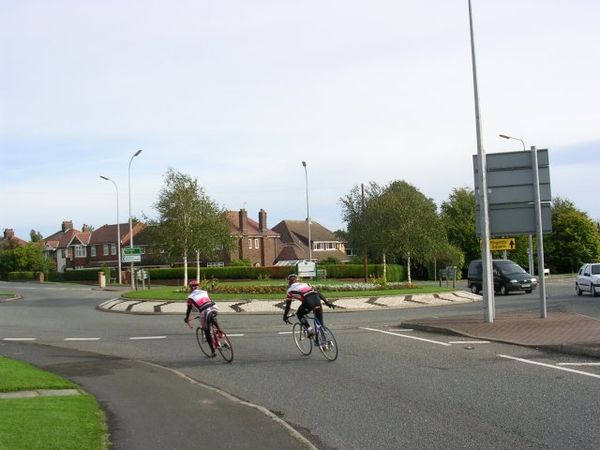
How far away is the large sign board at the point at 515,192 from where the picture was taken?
18.1 meters

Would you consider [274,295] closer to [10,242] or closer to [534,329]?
[534,329]

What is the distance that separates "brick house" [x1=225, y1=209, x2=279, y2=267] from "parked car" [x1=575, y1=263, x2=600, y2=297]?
161 ft

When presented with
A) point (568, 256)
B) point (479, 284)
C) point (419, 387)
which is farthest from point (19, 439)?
point (568, 256)

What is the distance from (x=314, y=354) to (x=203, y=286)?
19.0 m

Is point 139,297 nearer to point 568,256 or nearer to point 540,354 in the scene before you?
point 540,354

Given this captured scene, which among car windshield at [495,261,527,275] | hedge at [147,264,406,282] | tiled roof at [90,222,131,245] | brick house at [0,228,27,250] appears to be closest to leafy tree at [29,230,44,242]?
brick house at [0,228,27,250]

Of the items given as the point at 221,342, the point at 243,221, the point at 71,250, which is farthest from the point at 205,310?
the point at 71,250

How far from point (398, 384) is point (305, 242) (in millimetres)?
81495

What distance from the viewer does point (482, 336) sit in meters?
14.9

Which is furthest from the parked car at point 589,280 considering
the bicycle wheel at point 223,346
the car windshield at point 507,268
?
the bicycle wheel at point 223,346

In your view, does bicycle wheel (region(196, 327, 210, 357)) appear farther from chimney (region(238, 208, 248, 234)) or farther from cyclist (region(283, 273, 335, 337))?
chimney (region(238, 208, 248, 234))

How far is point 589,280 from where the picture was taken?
98.1 feet

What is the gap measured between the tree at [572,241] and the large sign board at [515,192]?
5245cm

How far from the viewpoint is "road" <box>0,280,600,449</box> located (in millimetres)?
6863
